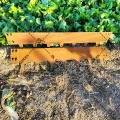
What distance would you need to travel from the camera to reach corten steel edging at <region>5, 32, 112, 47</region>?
2.73m

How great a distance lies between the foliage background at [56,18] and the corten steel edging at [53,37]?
0.21 metres

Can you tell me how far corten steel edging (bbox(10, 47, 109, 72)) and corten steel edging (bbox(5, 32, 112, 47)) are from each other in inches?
6.6

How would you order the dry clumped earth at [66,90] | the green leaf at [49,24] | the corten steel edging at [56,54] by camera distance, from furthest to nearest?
the green leaf at [49,24] → the corten steel edging at [56,54] → the dry clumped earth at [66,90]

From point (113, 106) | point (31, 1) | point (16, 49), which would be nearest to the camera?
point (113, 106)

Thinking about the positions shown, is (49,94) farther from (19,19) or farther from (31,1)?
(31,1)

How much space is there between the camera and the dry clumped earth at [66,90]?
2080 millimetres

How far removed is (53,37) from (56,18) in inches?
27.1

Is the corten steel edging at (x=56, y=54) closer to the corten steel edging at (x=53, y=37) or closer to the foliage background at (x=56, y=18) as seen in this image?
the corten steel edging at (x=53, y=37)

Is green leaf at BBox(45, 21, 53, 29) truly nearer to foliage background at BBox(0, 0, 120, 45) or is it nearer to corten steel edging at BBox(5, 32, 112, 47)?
foliage background at BBox(0, 0, 120, 45)

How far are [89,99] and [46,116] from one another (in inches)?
28.9

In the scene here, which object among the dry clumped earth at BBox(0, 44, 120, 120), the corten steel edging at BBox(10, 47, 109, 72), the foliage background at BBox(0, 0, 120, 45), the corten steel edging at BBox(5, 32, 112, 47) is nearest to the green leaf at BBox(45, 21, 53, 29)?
the foliage background at BBox(0, 0, 120, 45)

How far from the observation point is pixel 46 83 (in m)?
2.38

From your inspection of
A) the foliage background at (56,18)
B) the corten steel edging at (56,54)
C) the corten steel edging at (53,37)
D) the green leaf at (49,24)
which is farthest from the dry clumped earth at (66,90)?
the green leaf at (49,24)

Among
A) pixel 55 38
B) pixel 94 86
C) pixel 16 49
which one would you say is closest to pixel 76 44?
pixel 55 38
